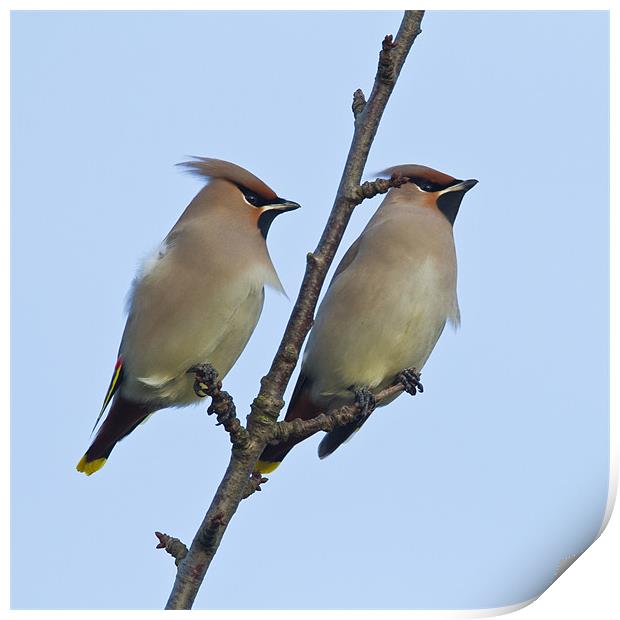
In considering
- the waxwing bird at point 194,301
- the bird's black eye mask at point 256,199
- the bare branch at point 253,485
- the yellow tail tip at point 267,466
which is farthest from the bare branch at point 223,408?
the bird's black eye mask at point 256,199

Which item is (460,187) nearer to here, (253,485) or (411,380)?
(411,380)

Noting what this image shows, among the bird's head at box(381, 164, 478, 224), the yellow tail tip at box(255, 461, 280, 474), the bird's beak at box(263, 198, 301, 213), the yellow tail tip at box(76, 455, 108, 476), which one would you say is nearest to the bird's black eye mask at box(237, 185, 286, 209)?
the bird's beak at box(263, 198, 301, 213)

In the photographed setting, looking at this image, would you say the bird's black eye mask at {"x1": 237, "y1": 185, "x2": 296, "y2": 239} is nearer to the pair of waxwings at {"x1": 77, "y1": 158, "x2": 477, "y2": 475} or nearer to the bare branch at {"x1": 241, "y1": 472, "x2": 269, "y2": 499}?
the pair of waxwings at {"x1": 77, "y1": 158, "x2": 477, "y2": 475}

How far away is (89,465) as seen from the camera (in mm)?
2672

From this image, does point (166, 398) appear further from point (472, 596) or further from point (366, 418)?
point (472, 596)

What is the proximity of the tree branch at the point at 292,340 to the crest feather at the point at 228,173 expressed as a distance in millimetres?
488

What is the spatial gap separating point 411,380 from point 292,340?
612 millimetres

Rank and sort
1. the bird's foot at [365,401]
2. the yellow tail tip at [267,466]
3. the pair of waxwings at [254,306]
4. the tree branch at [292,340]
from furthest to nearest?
the yellow tail tip at [267,466], the pair of waxwings at [254,306], the bird's foot at [365,401], the tree branch at [292,340]

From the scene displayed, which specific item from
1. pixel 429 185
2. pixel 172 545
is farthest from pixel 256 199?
pixel 172 545

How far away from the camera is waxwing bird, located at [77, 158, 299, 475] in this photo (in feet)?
8.23

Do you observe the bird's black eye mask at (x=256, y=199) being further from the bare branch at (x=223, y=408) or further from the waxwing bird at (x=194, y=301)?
the bare branch at (x=223, y=408)

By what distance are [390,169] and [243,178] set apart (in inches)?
16.7

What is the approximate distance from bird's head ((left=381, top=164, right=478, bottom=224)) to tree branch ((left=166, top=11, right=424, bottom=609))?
72 centimetres

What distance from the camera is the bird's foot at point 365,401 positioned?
2424 millimetres
